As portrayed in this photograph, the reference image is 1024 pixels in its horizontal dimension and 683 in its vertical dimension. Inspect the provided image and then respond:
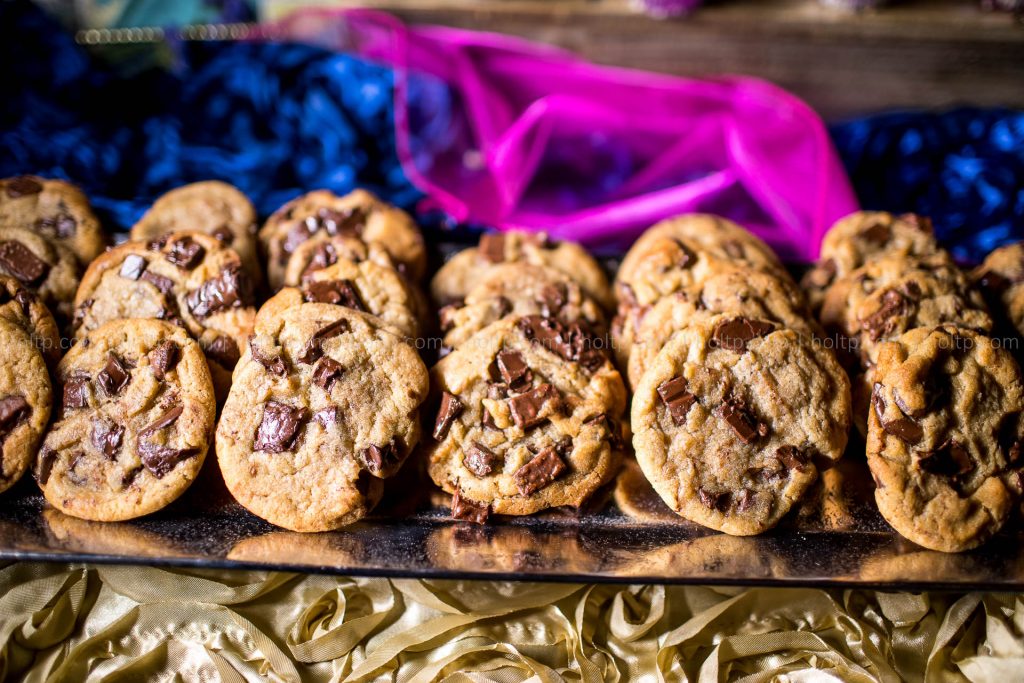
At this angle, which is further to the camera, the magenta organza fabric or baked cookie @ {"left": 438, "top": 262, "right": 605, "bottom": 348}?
the magenta organza fabric

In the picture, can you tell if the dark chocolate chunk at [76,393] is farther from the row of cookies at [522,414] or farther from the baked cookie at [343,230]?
the row of cookies at [522,414]

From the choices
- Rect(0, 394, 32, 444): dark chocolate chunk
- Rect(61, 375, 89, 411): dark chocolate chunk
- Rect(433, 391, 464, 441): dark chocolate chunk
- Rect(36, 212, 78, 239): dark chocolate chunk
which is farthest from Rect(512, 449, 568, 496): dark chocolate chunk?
Rect(36, 212, 78, 239): dark chocolate chunk

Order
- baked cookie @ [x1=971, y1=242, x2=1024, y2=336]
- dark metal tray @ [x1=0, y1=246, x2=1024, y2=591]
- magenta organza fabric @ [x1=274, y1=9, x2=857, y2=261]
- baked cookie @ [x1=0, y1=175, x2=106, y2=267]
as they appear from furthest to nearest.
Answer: magenta organza fabric @ [x1=274, y1=9, x2=857, y2=261]
baked cookie @ [x1=0, y1=175, x2=106, y2=267]
baked cookie @ [x1=971, y1=242, x2=1024, y2=336]
dark metal tray @ [x1=0, y1=246, x2=1024, y2=591]

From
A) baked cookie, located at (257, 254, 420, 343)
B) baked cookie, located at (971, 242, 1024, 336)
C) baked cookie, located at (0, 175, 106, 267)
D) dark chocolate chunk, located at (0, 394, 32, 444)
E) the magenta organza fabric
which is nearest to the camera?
dark chocolate chunk, located at (0, 394, 32, 444)

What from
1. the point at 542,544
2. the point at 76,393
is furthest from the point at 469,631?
the point at 76,393

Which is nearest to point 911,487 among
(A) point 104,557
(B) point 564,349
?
(B) point 564,349

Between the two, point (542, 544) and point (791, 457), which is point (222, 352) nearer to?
point (542, 544)

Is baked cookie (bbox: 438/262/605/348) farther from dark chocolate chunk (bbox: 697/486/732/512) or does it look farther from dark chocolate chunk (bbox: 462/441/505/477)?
dark chocolate chunk (bbox: 697/486/732/512)
